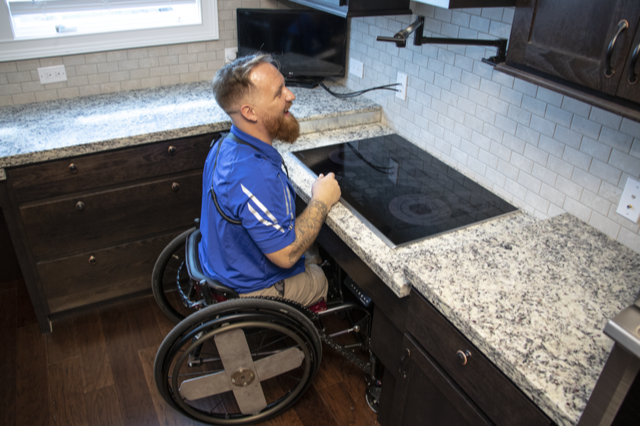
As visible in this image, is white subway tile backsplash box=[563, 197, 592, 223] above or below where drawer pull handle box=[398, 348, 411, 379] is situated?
above

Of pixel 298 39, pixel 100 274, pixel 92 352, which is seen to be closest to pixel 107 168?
pixel 100 274

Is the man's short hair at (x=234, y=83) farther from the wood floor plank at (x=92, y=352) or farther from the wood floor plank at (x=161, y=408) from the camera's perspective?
the wood floor plank at (x=92, y=352)

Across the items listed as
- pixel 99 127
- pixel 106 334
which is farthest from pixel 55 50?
pixel 106 334

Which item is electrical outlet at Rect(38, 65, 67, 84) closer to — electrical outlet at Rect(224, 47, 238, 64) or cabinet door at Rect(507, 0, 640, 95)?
electrical outlet at Rect(224, 47, 238, 64)

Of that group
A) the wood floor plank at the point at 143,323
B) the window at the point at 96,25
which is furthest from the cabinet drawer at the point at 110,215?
the window at the point at 96,25

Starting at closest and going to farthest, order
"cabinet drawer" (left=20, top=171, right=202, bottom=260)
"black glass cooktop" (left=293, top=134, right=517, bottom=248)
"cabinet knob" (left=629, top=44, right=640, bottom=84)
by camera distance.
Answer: "cabinet knob" (left=629, top=44, right=640, bottom=84) → "black glass cooktop" (left=293, top=134, right=517, bottom=248) → "cabinet drawer" (left=20, top=171, right=202, bottom=260)

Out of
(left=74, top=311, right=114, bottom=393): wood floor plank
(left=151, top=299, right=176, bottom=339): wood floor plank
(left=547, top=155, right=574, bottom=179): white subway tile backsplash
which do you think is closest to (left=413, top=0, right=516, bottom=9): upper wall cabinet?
(left=547, top=155, right=574, bottom=179): white subway tile backsplash

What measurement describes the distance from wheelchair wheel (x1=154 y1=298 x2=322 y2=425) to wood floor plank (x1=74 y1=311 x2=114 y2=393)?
1.46 feet

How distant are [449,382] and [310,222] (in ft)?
2.10

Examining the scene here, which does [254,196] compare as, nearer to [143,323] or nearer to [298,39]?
[143,323]

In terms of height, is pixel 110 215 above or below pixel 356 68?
below

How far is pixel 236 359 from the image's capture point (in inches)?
63.9

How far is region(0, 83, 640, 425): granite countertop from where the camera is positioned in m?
1.00

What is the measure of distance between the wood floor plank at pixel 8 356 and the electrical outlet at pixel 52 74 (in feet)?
3.66
